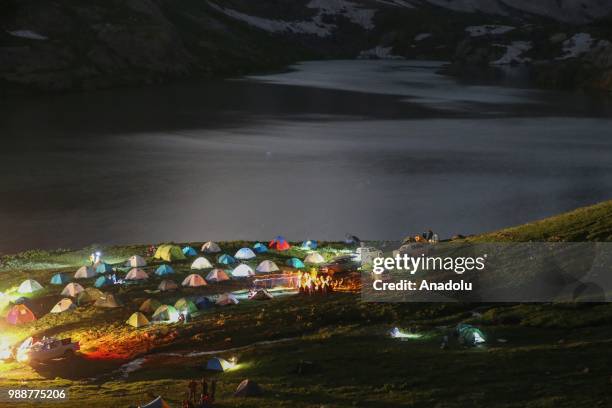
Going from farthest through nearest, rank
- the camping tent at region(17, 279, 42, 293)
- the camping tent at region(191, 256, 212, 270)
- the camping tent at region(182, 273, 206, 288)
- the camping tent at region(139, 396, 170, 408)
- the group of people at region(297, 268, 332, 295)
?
the camping tent at region(191, 256, 212, 270), the camping tent at region(182, 273, 206, 288), the camping tent at region(17, 279, 42, 293), the group of people at region(297, 268, 332, 295), the camping tent at region(139, 396, 170, 408)

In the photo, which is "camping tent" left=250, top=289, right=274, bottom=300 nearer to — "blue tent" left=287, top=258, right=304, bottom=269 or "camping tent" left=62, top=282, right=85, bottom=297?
"blue tent" left=287, top=258, right=304, bottom=269

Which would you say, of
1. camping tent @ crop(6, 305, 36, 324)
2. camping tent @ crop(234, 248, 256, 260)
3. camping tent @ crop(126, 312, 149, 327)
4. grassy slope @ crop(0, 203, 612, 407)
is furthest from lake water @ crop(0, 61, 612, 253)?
grassy slope @ crop(0, 203, 612, 407)

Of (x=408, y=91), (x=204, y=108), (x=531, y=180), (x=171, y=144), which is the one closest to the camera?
(x=531, y=180)

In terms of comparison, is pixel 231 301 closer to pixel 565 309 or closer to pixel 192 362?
pixel 192 362

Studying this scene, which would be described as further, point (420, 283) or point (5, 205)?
point (5, 205)

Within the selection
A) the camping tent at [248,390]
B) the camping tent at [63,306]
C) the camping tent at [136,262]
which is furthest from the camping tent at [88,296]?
the camping tent at [248,390]

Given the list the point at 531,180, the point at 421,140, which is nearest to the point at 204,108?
the point at 421,140

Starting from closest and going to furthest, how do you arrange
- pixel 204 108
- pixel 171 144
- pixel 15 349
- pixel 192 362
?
pixel 192 362, pixel 15 349, pixel 171 144, pixel 204 108
